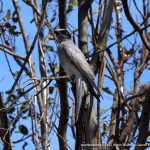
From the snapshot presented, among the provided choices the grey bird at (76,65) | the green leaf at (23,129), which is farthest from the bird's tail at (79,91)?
the green leaf at (23,129)

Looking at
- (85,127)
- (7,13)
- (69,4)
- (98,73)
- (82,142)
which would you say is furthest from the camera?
(7,13)

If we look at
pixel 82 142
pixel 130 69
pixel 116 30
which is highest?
pixel 116 30

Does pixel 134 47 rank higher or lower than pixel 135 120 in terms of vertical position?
higher

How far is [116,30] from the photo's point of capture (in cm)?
703

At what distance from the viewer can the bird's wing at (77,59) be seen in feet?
15.0

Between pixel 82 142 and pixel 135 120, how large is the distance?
93 centimetres

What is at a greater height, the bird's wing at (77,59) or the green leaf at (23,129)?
the bird's wing at (77,59)

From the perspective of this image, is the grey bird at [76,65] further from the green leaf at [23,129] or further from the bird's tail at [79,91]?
the green leaf at [23,129]

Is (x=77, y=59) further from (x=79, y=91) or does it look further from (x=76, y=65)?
(x=79, y=91)

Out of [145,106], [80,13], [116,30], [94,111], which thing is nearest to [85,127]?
[94,111]

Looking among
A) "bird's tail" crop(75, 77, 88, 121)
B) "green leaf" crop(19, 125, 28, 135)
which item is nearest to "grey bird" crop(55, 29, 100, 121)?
"bird's tail" crop(75, 77, 88, 121)

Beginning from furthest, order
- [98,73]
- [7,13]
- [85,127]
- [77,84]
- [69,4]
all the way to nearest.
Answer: [7,13]
[69,4]
[77,84]
[98,73]
[85,127]

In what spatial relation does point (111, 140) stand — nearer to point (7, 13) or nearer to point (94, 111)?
point (94, 111)

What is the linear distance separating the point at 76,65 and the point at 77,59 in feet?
0.59
